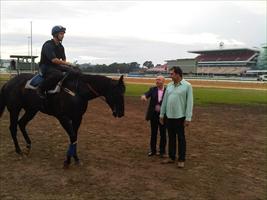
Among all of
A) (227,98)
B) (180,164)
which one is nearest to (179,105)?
(180,164)

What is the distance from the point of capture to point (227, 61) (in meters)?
116

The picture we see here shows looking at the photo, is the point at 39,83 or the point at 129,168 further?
the point at 39,83

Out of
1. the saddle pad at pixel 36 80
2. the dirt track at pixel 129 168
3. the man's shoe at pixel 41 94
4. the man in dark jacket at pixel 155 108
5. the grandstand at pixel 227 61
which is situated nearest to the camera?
the dirt track at pixel 129 168

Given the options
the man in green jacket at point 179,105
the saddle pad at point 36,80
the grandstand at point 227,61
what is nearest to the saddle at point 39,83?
the saddle pad at point 36,80

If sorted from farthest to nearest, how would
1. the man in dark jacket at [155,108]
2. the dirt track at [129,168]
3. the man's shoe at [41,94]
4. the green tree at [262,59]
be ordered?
the green tree at [262,59] → the man in dark jacket at [155,108] → the man's shoe at [41,94] → the dirt track at [129,168]

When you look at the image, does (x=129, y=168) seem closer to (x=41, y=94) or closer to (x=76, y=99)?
(x=76, y=99)

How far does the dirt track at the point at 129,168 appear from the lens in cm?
640

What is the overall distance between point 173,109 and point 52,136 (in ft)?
14.7

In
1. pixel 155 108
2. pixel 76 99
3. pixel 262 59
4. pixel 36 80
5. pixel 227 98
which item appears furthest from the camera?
pixel 262 59

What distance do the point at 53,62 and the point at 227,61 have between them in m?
113

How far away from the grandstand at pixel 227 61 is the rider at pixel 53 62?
99.8 meters

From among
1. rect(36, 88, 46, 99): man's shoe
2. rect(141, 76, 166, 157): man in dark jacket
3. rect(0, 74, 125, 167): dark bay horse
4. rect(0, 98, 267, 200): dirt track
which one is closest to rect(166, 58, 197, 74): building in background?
rect(0, 98, 267, 200): dirt track

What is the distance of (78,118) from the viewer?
814 cm

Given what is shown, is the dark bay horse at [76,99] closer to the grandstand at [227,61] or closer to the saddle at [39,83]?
the saddle at [39,83]
